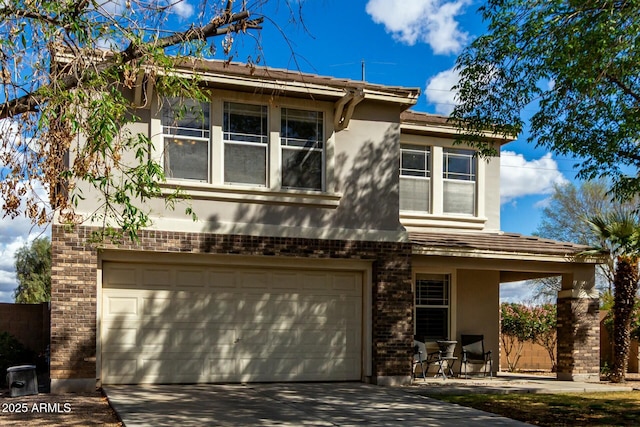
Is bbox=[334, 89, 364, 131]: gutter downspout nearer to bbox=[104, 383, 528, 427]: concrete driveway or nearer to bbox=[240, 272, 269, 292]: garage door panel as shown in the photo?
bbox=[240, 272, 269, 292]: garage door panel

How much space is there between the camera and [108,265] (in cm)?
1357

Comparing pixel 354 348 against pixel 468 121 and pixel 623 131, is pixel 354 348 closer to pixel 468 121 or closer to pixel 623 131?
pixel 468 121

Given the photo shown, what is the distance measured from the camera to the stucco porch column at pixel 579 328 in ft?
Result: 55.5

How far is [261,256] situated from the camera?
1434 centimetres

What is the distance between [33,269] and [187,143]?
33.1 m

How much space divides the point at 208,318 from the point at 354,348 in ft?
10.4

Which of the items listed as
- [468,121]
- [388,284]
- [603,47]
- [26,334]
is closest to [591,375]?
[388,284]

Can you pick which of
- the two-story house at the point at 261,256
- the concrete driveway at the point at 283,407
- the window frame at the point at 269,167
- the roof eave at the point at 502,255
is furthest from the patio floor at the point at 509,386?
the window frame at the point at 269,167

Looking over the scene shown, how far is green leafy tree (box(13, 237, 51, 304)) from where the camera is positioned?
4241 centimetres

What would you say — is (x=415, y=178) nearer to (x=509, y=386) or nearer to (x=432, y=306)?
(x=432, y=306)

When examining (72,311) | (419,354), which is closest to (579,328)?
(419,354)

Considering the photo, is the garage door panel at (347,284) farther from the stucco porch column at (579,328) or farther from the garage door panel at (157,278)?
the stucco porch column at (579,328)

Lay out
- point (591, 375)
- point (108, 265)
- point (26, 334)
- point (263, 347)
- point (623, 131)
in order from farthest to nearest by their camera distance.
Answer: point (591, 375)
point (26, 334)
point (263, 347)
point (108, 265)
point (623, 131)

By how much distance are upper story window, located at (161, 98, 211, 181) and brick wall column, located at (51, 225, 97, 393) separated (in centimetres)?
209
